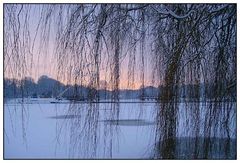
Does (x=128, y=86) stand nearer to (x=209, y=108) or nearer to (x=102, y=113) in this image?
(x=102, y=113)

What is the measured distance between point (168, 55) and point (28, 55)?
2.53 ft

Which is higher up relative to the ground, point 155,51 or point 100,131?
point 155,51

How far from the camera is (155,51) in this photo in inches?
86.4

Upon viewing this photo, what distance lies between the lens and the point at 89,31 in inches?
82.7

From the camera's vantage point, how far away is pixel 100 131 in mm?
2209

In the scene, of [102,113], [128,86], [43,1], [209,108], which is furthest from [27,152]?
[209,108]

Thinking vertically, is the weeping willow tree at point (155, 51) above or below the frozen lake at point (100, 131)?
above

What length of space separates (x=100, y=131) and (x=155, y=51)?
540mm

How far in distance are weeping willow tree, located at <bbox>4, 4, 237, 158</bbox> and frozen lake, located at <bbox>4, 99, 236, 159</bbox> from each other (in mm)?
33

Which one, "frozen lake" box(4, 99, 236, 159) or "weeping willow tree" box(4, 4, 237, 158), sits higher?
"weeping willow tree" box(4, 4, 237, 158)

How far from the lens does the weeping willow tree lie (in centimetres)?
208

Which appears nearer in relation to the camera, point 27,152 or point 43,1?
point 43,1

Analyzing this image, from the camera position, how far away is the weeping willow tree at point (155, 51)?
208 centimetres

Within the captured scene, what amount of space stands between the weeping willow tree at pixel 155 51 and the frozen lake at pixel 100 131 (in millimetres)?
33
